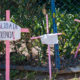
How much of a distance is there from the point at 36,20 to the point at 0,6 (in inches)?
38.8

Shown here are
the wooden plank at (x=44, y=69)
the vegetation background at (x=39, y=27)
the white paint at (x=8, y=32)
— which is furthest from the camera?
the vegetation background at (x=39, y=27)

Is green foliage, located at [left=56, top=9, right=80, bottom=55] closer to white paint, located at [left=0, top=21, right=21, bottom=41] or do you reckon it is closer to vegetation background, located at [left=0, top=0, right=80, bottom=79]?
vegetation background, located at [left=0, top=0, right=80, bottom=79]

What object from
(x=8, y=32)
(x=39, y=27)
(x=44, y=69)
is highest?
(x=39, y=27)

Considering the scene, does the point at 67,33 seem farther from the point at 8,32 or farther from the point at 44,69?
the point at 8,32

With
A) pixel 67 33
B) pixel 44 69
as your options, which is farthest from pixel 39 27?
pixel 44 69

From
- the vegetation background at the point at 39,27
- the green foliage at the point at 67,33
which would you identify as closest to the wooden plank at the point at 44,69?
the vegetation background at the point at 39,27

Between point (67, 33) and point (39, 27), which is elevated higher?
point (39, 27)

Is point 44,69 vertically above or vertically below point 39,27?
below

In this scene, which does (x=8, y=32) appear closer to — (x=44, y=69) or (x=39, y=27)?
(x=39, y=27)

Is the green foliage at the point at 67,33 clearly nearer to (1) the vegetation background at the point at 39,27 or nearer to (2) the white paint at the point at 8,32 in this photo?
(1) the vegetation background at the point at 39,27

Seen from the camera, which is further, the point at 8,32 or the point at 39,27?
the point at 39,27

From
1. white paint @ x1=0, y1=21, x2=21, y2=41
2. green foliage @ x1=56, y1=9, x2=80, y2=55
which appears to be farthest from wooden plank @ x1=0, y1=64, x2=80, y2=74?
white paint @ x1=0, y1=21, x2=21, y2=41

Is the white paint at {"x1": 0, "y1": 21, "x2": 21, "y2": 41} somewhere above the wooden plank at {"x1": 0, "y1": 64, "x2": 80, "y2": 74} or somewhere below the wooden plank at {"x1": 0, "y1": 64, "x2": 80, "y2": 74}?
above

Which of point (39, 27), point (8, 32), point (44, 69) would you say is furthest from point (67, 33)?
point (8, 32)
